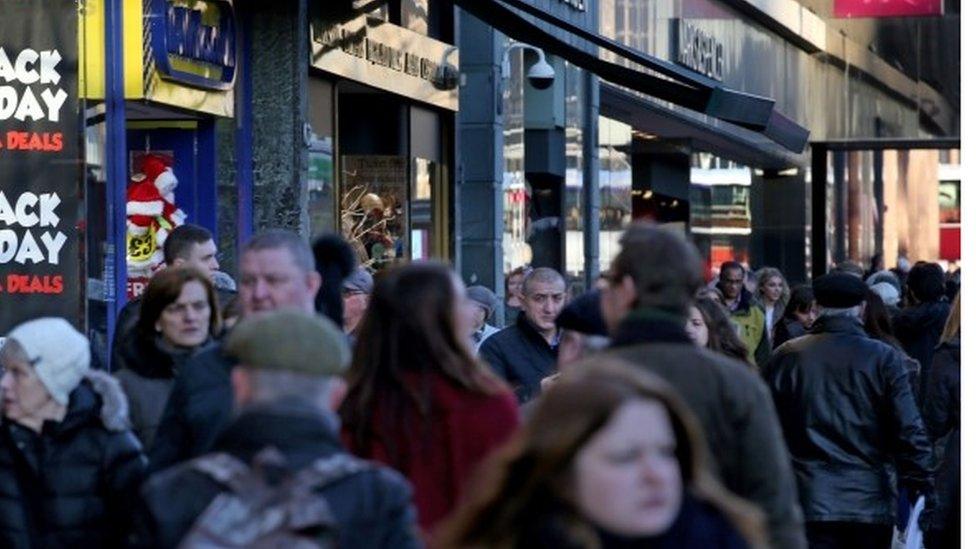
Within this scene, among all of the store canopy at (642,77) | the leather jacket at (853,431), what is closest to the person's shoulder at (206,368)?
the leather jacket at (853,431)

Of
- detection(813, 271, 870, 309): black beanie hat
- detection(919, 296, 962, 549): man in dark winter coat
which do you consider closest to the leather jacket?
detection(919, 296, 962, 549): man in dark winter coat

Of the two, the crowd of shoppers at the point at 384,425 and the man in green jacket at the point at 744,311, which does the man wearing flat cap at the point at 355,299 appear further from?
the man in green jacket at the point at 744,311

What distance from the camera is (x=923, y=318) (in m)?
17.0

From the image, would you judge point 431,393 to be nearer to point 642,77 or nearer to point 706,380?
point 706,380

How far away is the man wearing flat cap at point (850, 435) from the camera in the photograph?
1091cm

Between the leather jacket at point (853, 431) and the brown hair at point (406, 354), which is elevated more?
the brown hair at point (406, 354)

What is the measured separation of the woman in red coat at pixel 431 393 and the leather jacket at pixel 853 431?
460cm

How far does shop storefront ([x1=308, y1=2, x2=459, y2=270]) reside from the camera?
61.3ft

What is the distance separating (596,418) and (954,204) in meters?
57.9

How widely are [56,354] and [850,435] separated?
14.5 ft

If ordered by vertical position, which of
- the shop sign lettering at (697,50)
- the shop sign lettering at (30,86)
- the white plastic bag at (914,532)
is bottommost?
the white plastic bag at (914,532)

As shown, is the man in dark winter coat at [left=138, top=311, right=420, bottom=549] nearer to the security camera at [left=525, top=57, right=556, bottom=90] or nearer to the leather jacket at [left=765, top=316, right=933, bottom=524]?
the leather jacket at [left=765, top=316, right=933, bottom=524]

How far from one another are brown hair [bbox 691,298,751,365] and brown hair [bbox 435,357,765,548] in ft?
18.6

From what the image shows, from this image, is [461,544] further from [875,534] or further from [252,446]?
[875,534]
